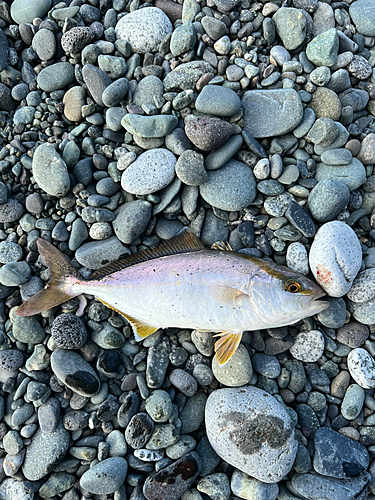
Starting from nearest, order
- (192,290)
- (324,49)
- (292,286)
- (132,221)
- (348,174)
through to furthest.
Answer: (292,286)
(192,290)
(132,221)
(348,174)
(324,49)

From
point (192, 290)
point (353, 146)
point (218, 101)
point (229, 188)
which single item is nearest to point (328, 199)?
point (353, 146)

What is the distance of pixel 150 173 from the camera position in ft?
10.6

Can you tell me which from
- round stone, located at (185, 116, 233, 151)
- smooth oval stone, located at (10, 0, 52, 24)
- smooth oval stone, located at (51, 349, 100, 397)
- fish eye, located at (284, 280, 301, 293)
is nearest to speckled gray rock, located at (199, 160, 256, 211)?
round stone, located at (185, 116, 233, 151)

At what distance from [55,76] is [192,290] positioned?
282 centimetres

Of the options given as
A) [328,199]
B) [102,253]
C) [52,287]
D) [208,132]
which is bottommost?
[52,287]

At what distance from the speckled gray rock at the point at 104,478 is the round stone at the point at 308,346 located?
1.99 metres

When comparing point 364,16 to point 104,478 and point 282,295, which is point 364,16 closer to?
point 282,295

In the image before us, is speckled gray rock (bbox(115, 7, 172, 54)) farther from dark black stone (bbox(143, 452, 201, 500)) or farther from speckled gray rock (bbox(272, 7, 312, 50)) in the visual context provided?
dark black stone (bbox(143, 452, 201, 500))

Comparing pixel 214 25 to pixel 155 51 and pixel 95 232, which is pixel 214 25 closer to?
pixel 155 51

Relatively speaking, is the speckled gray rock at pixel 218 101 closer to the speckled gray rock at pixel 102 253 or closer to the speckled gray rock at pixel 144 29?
the speckled gray rock at pixel 144 29

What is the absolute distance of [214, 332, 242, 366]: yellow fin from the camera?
296 cm

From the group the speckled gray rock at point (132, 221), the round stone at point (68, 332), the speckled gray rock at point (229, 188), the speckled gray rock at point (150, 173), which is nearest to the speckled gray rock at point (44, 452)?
the round stone at point (68, 332)

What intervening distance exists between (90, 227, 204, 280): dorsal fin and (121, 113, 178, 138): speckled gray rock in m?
1.04

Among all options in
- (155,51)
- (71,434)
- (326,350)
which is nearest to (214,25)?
(155,51)
